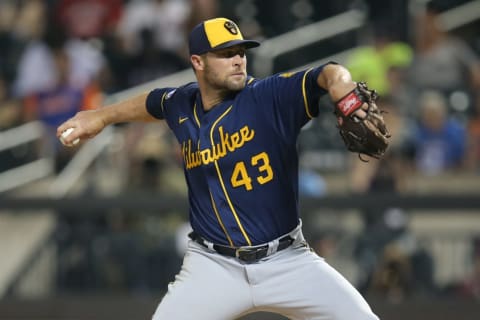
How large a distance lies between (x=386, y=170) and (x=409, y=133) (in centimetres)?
76

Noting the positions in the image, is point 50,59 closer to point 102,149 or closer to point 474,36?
point 102,149

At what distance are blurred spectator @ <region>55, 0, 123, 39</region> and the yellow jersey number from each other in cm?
→ 638

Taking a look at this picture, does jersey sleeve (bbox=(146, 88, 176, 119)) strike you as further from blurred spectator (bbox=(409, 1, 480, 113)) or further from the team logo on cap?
blurred spectator (bbox=(409, 1, 480, 113))

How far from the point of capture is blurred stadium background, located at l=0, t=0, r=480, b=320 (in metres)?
8.16

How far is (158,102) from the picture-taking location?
534 cm

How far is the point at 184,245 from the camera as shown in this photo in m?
8.41

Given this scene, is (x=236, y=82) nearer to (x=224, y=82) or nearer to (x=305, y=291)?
(x=224, y=82)

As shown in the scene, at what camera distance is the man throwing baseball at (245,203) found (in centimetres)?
477

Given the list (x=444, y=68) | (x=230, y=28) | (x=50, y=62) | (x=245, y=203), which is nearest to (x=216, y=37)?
(x=230, y=28)

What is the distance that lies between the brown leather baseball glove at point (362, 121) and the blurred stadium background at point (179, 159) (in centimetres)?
372

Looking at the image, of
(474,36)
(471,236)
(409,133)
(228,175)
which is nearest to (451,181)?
(409,133)

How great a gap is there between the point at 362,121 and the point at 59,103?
247 inches

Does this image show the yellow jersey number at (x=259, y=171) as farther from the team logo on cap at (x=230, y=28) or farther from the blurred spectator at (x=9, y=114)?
the blurred spectator at (x=9, y=114)

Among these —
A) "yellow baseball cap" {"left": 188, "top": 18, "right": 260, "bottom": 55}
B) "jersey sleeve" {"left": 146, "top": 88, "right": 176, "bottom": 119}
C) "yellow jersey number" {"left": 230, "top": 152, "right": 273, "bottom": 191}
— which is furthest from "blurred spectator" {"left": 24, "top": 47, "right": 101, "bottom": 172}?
"yellow jersey number" {"left": 230, "top": 152, "right": 273, "bottom": 191}
